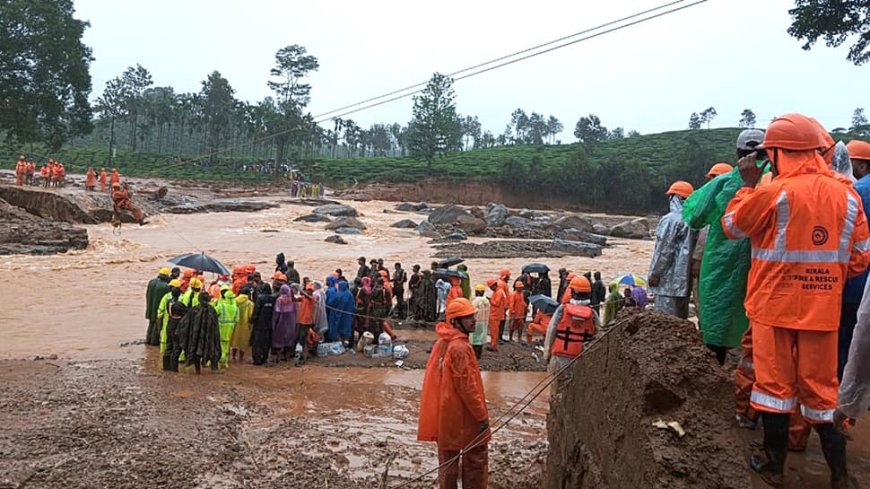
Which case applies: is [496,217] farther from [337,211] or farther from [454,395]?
[454,395]

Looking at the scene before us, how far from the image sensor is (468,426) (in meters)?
4.95

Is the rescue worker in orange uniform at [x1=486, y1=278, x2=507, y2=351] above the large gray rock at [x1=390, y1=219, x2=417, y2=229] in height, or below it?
below

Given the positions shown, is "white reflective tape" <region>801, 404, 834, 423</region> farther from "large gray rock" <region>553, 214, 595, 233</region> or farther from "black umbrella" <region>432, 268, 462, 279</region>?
"large gray rock" <region>553, 214, 595, 233</region>

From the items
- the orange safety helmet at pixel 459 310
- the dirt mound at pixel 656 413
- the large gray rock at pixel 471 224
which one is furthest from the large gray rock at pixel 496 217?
the dirt mound at pixel 656 413

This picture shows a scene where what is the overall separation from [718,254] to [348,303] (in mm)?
8368

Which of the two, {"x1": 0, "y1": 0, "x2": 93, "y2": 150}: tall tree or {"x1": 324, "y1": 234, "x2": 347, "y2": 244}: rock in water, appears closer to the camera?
{"x1": 324, "y1": 234, "x2": 347, "y2": 244}: rock in water

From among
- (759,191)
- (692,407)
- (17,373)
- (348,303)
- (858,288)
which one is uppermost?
(759,191)

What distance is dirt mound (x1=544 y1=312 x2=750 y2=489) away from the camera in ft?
8.37

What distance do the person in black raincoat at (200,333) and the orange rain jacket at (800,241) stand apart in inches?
325

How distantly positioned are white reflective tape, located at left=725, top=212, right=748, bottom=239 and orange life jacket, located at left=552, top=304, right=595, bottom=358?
2.78m

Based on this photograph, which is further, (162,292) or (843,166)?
(162,292)

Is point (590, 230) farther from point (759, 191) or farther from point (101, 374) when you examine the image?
point (759, 191)

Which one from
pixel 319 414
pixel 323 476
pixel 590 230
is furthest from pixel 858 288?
pixel 590 230

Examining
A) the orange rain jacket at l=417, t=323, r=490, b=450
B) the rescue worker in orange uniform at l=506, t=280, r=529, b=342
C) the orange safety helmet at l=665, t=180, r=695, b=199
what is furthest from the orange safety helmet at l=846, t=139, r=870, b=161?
the rescue worker in orange uniform at l=506, t=280, r=529, b=342
